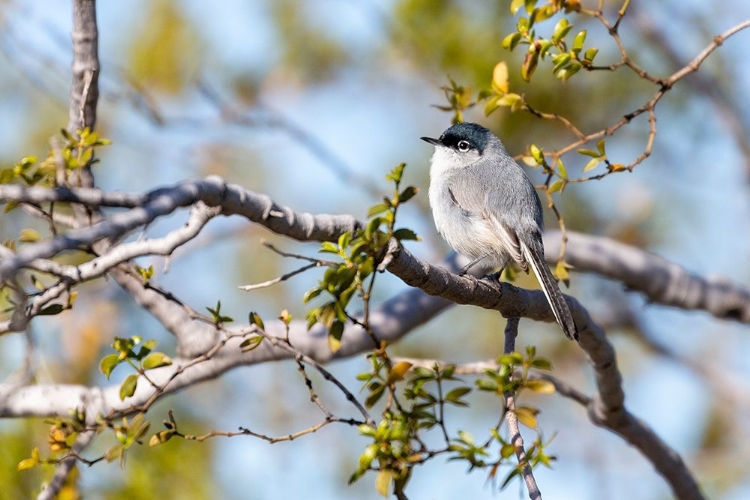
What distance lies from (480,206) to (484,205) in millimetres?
21

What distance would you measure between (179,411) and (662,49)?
4229mm

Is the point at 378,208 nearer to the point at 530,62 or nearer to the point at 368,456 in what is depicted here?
the point at 368,456

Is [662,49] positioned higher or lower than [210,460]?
higher

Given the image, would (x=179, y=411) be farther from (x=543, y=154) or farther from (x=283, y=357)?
(x=543, y=154)

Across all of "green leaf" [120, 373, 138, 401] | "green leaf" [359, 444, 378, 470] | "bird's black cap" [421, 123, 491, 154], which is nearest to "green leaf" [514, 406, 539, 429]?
"green leaf" [359, 444, 378, 470]

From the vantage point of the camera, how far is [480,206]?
4074 mm

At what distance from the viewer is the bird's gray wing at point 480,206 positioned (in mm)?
3773

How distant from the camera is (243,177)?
7.14 metres

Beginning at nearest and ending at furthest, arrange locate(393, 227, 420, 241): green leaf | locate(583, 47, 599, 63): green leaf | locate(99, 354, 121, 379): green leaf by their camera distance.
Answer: locate(393, 227, 420, 241): green leaf → locate(99, 354, 121, 379): green leaf → locate(583, 47, 599, 63): green leaf

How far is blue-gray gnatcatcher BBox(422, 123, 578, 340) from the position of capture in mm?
3846

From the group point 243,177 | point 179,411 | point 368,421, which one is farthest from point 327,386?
point 368,421

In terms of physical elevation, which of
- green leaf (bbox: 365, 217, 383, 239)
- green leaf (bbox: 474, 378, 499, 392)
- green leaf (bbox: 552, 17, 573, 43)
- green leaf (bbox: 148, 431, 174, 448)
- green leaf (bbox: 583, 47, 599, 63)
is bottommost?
green leaf (bbox: 148, 431, 174, 448)

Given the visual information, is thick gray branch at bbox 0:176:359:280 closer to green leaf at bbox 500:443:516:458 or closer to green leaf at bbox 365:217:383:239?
green leaf at bbox 365:217:383:239

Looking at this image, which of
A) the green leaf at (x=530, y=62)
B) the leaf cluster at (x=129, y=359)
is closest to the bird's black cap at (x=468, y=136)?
the green leaf at (x=530, y=62)
